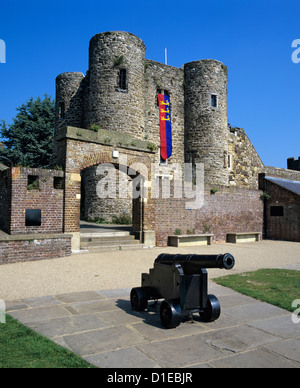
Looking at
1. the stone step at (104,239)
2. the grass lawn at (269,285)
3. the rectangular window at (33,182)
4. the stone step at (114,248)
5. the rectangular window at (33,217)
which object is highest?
the rectangular window at (33,182)

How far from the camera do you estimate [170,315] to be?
4.68 m

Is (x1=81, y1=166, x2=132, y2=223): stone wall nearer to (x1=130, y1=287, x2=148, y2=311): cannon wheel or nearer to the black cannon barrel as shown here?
(x1=130, y1=287, x2=148, y2=311): cannon wheel

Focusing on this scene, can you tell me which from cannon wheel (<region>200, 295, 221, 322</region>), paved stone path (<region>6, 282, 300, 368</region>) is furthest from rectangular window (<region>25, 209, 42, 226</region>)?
cannon wheel (<region>200, 295, 221, 322</region>)

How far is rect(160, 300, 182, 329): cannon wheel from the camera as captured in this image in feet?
15.3

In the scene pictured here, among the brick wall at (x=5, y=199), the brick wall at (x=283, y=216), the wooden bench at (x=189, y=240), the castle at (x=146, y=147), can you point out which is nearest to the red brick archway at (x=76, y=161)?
the castle at (x=146, y=147)

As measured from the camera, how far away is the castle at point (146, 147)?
40.4 feet

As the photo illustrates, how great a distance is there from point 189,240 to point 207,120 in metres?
12.8

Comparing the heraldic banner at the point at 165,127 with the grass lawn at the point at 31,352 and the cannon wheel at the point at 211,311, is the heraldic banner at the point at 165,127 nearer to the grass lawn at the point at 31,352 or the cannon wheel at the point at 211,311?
the cannon wheel at the point at 211,311

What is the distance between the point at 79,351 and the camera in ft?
13.0

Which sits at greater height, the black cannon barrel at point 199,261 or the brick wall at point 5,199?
the brick wall at point 5,199

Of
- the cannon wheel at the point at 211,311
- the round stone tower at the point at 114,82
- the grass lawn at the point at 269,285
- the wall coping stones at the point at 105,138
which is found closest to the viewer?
the cannon wheel at the point at 211,311

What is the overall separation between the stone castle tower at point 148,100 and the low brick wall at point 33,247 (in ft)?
33.5

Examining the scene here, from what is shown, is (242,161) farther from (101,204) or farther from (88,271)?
(88,271)
